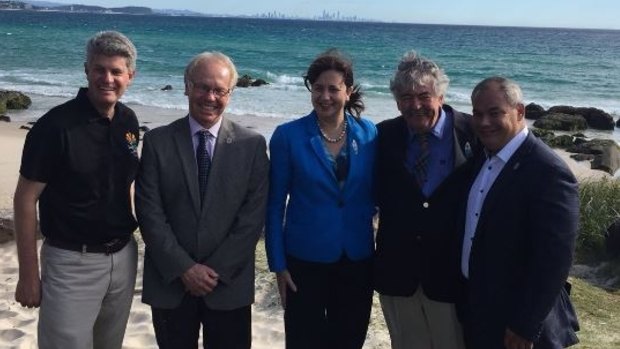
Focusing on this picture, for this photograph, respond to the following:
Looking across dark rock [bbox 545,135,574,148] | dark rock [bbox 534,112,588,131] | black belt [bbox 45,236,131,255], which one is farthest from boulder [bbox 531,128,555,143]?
black belt [bbox 45,236,131,255]

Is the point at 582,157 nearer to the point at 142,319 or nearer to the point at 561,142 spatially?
the point at 561,142

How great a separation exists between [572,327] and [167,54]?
50.8 metres

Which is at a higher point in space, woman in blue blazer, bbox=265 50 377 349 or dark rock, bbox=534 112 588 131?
woman in blue blazer, bbox=265 50 377 349

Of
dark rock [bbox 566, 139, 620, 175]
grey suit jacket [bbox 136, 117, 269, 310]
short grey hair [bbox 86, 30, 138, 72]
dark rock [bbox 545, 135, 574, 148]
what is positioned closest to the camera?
short grey hair [bbox 86, 30, 138, 72]

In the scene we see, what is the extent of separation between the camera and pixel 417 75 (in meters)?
3.78

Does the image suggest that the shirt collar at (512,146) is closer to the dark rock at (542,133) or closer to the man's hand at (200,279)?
the man's hand at (200,279)

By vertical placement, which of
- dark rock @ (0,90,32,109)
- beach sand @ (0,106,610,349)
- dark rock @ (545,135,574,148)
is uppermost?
beach sand @ (0,106,610,349)

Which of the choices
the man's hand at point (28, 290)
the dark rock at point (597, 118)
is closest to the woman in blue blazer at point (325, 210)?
the man's hand at point (28, 290)

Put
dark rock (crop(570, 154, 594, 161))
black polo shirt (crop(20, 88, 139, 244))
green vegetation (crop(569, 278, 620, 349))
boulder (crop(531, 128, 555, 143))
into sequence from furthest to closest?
boulder (crop(531, 128, 555, 143)) → dark rock (crop(570, 154, 594, 161)) → green vegetation (crop(569, 278, 620, 349)) → black polo shirt (crop(20, 88, 139, 244))

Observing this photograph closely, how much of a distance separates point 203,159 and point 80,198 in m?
Answer: 0.69

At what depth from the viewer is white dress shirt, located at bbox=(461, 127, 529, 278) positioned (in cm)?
346

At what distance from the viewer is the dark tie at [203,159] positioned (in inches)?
149

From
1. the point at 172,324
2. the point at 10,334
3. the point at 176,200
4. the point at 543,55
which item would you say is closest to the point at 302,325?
the point at 172,324

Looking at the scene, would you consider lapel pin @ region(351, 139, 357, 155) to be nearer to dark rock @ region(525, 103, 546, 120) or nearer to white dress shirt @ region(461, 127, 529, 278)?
white dress shirt @ region(461, 127, 529, 278)
